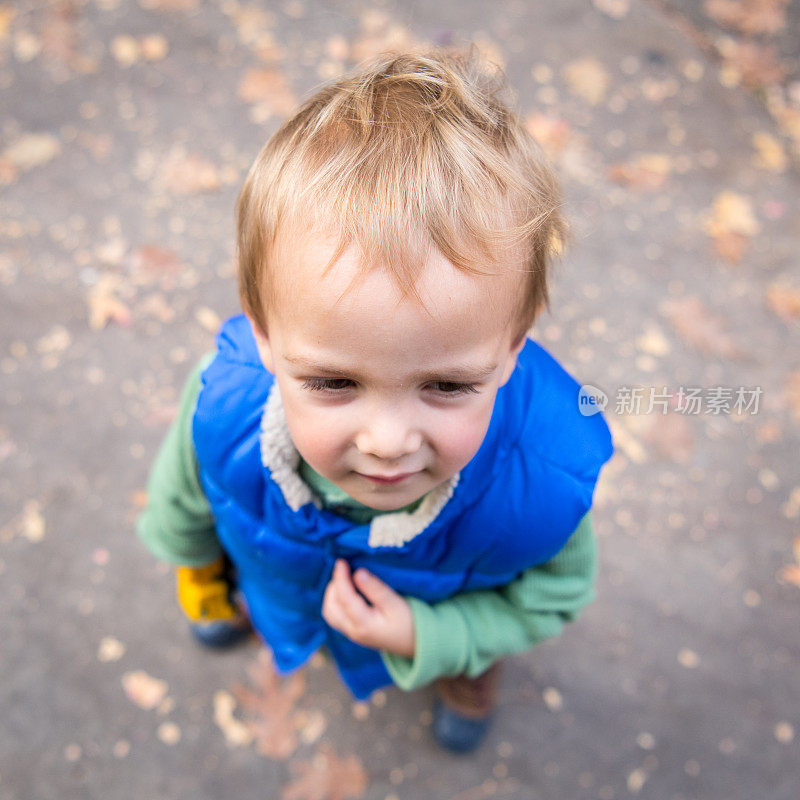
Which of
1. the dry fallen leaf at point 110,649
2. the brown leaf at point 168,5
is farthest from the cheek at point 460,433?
the brown leaf at point 168,5

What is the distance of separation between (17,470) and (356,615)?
139cm

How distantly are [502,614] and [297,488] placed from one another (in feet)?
1.63

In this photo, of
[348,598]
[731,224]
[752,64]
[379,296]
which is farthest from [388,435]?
[752,64]

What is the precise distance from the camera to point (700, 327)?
2.62m

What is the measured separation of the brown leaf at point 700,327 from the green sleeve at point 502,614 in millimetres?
1480

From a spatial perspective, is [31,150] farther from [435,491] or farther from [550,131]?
[435,491]

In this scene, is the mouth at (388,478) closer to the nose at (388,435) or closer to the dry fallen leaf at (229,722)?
the nose at (388,435)

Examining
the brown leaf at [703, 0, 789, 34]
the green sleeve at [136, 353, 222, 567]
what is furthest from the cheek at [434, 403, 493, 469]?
the brown leaf at [703, 0, 789, 34]

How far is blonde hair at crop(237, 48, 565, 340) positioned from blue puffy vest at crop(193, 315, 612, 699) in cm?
20

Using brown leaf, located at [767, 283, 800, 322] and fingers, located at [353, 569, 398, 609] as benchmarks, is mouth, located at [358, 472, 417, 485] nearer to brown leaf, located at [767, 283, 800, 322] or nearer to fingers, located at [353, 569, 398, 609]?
fingers, located at [353, 569, 398, 609]

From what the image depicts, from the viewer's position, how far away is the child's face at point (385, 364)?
2.68ft

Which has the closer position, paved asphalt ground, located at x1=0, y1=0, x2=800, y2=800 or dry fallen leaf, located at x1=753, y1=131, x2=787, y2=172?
A: paved asphalt ground, located at x1=0, y1=0, x2=800, y2=800

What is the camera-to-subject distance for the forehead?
2.65 ft

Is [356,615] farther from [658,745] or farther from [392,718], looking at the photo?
[658,745]
